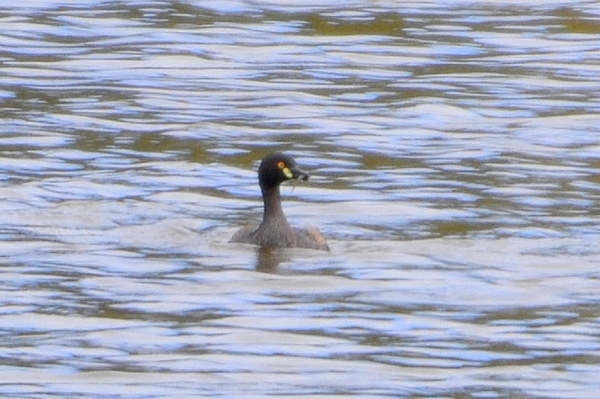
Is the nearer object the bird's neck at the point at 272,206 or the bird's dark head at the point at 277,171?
the bird's neck at the point at 272,206

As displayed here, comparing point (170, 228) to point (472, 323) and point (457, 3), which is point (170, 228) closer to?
point (472, 323)

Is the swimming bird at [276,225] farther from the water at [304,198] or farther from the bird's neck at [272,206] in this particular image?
the water at [304,198]

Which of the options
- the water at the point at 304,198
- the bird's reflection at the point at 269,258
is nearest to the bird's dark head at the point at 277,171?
the water at the point at 304,198

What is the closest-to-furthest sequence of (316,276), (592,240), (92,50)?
(316,276) → (592,240) → (92,50)

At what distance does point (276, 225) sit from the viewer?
50.4 ft

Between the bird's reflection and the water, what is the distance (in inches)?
1.3

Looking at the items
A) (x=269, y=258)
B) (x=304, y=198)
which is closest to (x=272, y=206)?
(x=269, y=258)

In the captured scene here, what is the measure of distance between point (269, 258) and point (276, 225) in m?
0.47

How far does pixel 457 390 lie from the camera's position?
10727 mm

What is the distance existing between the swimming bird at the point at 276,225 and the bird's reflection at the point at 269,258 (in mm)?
73

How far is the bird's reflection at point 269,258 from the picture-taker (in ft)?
47.8

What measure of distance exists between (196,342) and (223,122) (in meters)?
9.01

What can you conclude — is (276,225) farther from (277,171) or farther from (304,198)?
(304,198)

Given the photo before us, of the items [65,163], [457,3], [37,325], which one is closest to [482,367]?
[37,325]
